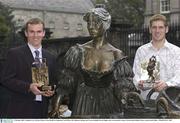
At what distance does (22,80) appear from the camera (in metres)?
4.34

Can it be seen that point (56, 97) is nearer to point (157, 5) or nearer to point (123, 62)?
point (123, 62)

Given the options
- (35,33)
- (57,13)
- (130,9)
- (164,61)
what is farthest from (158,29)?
(57,13)

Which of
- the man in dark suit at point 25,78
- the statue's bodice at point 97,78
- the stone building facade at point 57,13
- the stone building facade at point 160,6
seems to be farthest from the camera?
the stone building facade at point 57,13

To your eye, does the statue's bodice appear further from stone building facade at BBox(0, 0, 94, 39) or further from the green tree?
stone building facade at BBox(0, 0, 94, 39)

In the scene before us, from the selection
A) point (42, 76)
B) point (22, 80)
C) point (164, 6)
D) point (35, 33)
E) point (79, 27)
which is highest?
point (35, 33)

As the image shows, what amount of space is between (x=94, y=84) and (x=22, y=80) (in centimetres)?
73

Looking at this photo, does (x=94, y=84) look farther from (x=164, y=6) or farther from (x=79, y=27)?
(x=79, y=27)

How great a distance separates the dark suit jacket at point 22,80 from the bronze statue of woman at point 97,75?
1.53ft

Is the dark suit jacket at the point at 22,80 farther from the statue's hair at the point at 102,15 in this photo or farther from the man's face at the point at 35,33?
the statue's hair at the point at 102,15

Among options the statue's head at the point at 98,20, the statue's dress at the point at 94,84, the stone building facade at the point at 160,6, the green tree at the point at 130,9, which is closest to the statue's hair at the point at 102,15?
the statue's head at the point at 98,20

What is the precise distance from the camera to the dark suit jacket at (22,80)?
4371 mm

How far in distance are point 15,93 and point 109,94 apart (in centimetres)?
97

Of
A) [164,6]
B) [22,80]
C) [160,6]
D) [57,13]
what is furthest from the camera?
[57,13]

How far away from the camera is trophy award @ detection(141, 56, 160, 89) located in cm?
404
